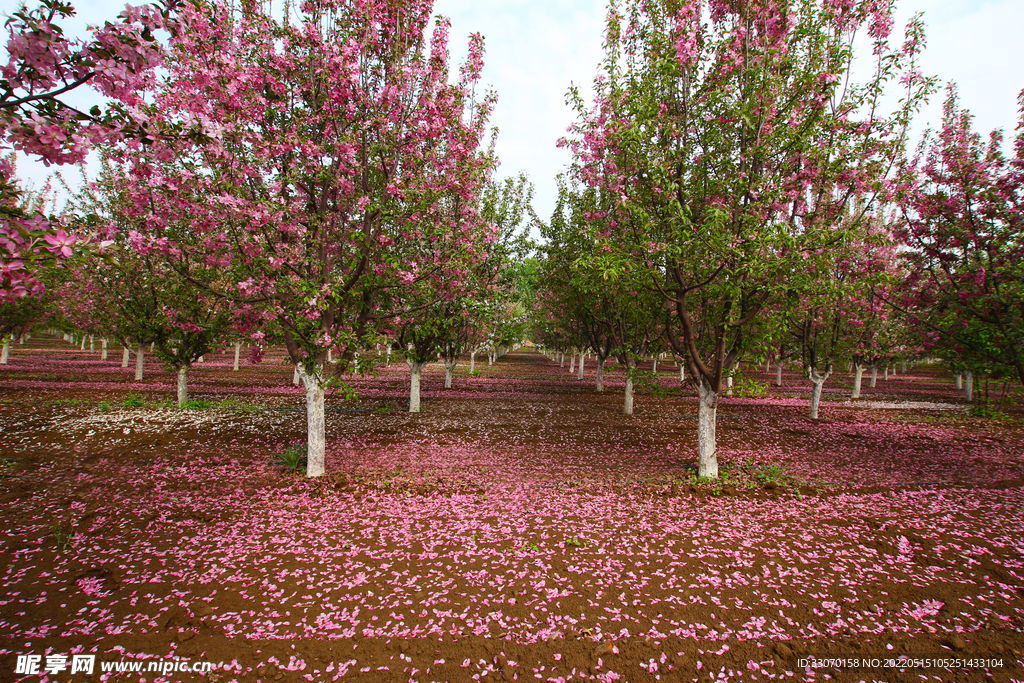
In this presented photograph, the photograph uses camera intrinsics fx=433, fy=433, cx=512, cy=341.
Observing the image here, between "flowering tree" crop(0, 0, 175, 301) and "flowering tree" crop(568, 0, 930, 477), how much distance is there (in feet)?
25.9

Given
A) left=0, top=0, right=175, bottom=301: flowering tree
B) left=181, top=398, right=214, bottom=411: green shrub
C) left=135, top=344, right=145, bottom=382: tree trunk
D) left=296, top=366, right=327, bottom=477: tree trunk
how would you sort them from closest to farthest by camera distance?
left=0, top=0, right=175, bottom=301: flowering tree → left=296, top=366, right=327, bottom=477: tree trunk → left=181, top=398, right=214, bottom=411: green shrub → left=135, top=344, right=145, bottom=382: tree trunk

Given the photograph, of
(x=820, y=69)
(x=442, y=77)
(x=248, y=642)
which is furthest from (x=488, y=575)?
(x=820, y=69)

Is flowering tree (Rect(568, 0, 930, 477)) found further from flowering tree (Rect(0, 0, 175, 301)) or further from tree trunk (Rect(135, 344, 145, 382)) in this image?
tree trunk (Rect(135, 344, 145, 382))

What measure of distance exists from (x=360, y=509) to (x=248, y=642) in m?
3.91

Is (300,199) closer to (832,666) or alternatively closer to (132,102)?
(132,102)

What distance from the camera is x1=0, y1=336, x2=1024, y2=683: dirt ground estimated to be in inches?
193

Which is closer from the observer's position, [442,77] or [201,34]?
[201,34]

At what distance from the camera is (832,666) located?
4.82 meters

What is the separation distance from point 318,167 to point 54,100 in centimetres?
665

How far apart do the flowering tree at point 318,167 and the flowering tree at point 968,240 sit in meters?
12.9

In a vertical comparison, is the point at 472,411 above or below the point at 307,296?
below

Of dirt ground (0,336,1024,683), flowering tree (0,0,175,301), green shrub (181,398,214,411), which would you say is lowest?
dirt ground (0,336,1024,683)

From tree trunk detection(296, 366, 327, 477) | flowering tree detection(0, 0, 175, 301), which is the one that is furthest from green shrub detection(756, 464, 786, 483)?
flowering tree detection(0, 0, 175, 301)

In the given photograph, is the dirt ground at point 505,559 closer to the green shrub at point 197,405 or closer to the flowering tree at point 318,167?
the flowering tree at point 318,167
